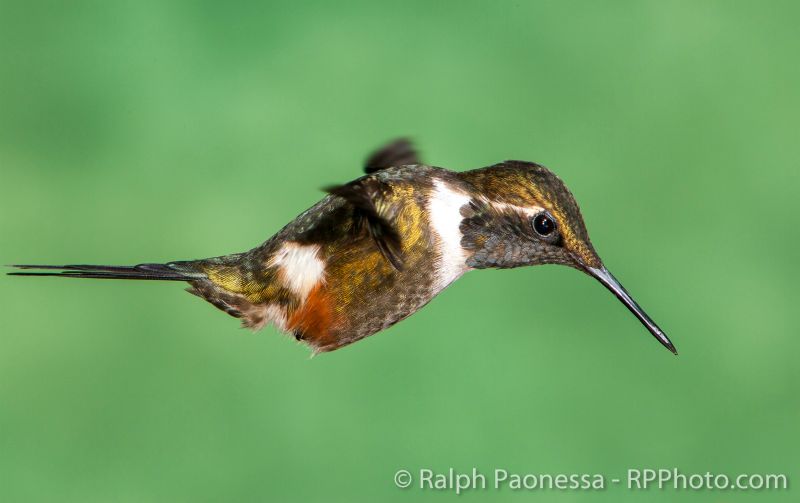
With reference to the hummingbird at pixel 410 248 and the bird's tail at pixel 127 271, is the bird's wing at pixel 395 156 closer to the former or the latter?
the hummingbird at pixel 410 248

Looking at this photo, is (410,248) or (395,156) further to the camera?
(395,156)

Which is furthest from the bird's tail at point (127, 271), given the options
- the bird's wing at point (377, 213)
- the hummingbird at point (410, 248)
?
the bird's wing at point (377, 213)

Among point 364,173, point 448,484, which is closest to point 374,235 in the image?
Answer: point 364,173

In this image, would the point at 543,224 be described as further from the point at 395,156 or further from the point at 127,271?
the point at 127,271

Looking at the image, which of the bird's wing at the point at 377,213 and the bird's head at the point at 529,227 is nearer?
the bird's wing at the point at 377,213

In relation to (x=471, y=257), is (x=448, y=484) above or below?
below

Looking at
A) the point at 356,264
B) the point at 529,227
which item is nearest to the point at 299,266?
the point at 356,264

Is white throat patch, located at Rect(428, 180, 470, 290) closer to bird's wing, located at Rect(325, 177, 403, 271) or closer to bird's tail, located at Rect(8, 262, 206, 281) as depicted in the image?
bird's wing, located at Rect(325, 177, 403, 271)

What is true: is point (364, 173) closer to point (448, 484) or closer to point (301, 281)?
point (301, 281)
